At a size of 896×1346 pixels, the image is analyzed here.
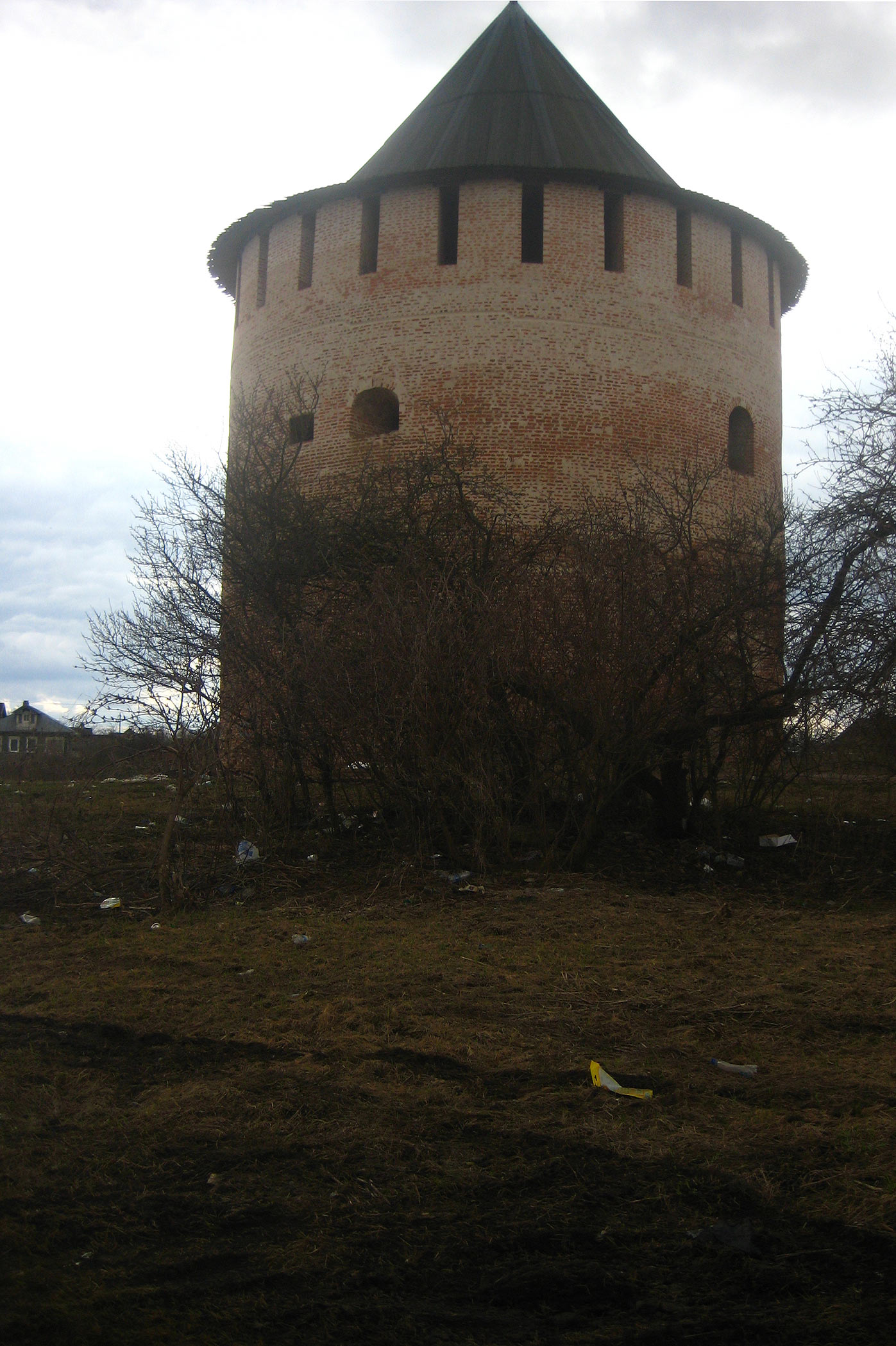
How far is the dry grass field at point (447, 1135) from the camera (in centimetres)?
240

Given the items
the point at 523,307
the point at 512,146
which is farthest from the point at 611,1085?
the point at 512,146

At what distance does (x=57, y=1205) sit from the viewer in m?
2.82

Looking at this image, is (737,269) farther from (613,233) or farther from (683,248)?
(613,233)

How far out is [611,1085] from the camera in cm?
369

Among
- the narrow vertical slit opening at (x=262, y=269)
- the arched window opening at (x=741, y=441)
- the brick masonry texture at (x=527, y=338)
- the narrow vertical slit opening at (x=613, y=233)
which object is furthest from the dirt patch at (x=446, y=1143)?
the narrow vertical slit opening at (x=262, y=269)

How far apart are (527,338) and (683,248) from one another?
3.14 meters

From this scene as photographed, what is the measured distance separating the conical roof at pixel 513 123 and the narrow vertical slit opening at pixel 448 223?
1.56 feet

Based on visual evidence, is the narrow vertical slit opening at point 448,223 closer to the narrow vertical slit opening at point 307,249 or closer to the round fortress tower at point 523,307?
the round fortress tower at point 523,307

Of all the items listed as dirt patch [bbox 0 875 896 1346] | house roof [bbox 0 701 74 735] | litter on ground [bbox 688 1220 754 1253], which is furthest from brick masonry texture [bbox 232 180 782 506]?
house roof [bbox 0 701 74 735]

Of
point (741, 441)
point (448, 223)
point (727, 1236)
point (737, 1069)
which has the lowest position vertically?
point (727, 1236)

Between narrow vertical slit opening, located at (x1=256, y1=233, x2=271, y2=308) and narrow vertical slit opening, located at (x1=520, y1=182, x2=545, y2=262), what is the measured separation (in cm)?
415

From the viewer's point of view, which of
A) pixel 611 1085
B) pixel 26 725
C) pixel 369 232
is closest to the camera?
pixel 611 1085

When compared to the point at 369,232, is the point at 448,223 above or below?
above

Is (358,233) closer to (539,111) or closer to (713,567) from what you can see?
(539,111)
